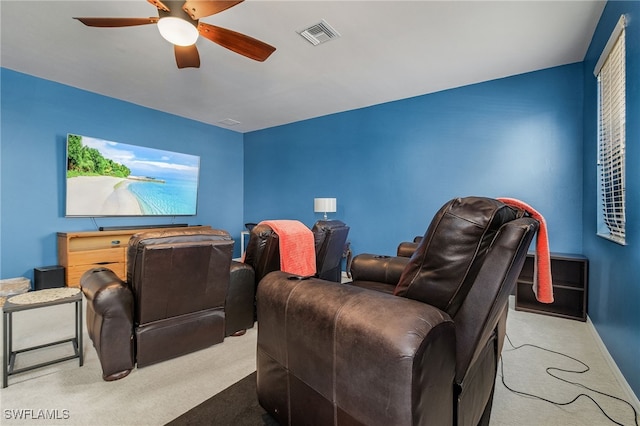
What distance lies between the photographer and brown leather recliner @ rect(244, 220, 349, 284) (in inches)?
95.0

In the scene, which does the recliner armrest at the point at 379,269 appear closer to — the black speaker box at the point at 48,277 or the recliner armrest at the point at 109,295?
the recliner armrest at the point at 109,295

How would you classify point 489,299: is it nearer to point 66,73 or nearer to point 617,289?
point 617,289

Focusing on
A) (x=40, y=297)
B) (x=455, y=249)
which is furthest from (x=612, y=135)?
(x=40, y=297)

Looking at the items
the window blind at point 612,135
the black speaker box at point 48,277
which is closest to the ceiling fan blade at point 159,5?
the window blind at point 612,135

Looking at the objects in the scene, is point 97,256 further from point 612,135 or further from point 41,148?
point 612,135

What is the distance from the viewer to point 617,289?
1.99m

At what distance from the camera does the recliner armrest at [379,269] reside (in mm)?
2279

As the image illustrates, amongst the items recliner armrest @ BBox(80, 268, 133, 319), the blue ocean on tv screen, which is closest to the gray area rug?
recliner armrest @ BBox(80, 268, 133, 319)

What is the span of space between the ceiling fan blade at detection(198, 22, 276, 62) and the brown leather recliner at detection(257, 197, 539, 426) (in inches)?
80.9

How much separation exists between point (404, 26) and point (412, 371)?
2.85m

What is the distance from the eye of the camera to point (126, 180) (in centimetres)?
453

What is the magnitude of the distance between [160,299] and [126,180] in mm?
3495

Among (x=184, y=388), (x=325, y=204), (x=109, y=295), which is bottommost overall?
(x=184, y=388)

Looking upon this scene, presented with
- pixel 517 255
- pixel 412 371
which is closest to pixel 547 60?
pixel 517 255
